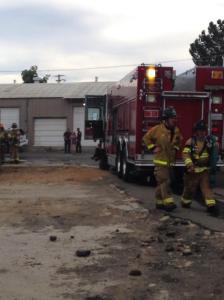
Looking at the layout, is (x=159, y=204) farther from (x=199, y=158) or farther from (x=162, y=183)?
(x=199, y=158)

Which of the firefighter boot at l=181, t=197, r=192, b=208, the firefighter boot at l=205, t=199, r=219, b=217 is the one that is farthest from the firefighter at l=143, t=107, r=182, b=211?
the firefighter boot at l=205, t=199, r=219, b=217

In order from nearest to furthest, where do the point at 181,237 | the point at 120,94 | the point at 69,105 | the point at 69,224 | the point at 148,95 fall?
the point at 181,237
the point at 69,224
the point at 148,95
the point at 120,94
the point at 69,105

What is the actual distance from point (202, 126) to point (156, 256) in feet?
13.5

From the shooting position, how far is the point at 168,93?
52.3 feet

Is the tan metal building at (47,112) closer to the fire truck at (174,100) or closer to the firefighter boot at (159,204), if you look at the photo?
the fire truck at (174,100)

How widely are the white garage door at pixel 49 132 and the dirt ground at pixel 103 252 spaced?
36.7m

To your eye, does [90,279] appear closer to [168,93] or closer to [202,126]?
[202,126]

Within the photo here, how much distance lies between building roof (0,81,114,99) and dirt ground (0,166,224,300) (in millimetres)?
36896

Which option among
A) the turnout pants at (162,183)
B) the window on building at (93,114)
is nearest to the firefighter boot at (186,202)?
the turnout pants at (162,183)

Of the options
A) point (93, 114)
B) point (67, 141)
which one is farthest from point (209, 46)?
point (93, 114)

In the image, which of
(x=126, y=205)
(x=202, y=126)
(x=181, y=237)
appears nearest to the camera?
(x=181, y=237)

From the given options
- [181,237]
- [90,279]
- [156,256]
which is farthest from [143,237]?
[90,279]

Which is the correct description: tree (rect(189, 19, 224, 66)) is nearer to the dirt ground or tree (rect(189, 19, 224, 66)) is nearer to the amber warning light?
the amber warning light

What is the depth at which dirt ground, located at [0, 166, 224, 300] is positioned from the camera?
646cm
